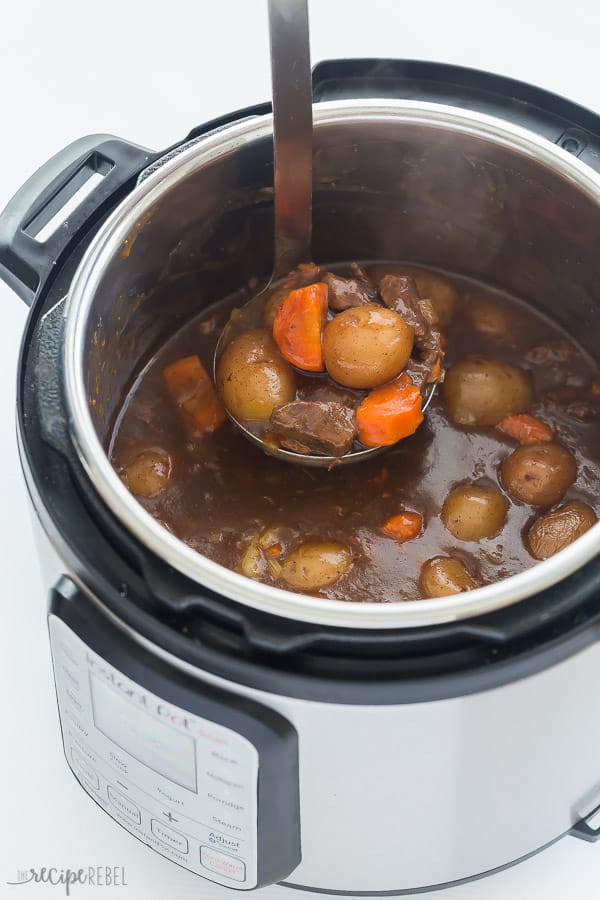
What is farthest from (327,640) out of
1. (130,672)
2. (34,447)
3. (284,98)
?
(284,98)

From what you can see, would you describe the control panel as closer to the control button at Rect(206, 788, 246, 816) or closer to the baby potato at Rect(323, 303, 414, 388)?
the control button at Rect(206, 788, 246, 816)

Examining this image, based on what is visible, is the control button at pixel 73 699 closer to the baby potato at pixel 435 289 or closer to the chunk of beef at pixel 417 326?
the chunk of beef at pixel 417 326

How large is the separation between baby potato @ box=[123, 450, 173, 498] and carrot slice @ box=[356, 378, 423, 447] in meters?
0.29

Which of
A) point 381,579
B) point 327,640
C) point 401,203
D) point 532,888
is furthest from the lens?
point 401,203

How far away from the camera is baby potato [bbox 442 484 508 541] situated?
5.50ft

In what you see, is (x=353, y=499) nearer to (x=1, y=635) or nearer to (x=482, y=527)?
(x=482, y=527)

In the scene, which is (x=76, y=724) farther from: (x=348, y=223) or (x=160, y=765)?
(x=348, y=223)

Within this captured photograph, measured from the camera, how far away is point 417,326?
1755 millimetres

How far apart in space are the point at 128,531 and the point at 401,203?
844mm

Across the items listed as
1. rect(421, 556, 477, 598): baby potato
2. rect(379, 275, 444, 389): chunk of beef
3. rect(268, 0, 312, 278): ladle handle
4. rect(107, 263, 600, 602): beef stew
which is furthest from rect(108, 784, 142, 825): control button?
rect(268, 0, 312, 278): ladle handle

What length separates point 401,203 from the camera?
6.25ft

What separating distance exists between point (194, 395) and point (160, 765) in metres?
0.64

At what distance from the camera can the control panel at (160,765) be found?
50.7 inches

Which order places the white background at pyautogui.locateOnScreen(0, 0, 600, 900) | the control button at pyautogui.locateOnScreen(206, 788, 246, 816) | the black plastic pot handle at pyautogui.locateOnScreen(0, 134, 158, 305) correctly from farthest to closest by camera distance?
Result: the white background at pyautogui.locateOnScreen(0, 0, 600, 900) → the black plastic pot handle at pyautogui.locateOnScreen(0, 134, 158, 305) → the control button at pyautogui.locateOnScreen(206, 788, 246, 816)
